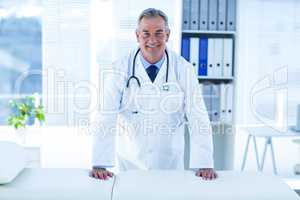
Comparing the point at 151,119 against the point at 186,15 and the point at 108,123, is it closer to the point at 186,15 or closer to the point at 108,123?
the point at 108,123

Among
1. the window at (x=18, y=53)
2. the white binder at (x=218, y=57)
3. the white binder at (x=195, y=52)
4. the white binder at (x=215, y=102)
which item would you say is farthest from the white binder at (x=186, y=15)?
the window at (x=18, y=53)

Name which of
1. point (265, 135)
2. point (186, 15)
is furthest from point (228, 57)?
point (265, 135)

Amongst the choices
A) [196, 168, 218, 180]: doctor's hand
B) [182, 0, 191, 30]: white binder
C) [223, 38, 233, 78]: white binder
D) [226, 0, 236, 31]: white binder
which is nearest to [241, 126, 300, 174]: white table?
[223, 38, 233, 78]: white binder

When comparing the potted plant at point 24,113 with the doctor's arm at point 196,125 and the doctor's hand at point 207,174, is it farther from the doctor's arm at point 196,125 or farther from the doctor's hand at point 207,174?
the doctor's hand at point 207,174

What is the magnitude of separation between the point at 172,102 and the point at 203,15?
5.15 ft

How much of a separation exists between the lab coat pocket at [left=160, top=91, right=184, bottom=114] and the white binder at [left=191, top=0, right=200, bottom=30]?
1.51 meters

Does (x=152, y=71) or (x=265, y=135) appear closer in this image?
(x=152, y=71)

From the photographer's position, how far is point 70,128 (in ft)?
12.0

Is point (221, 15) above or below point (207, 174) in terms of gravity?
above

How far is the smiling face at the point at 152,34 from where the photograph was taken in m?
1.81

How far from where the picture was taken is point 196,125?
184cm

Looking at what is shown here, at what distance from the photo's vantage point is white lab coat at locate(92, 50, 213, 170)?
5.92 ft

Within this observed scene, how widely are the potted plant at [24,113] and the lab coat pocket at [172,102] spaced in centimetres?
170

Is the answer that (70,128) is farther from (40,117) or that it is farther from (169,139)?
(169,139)
